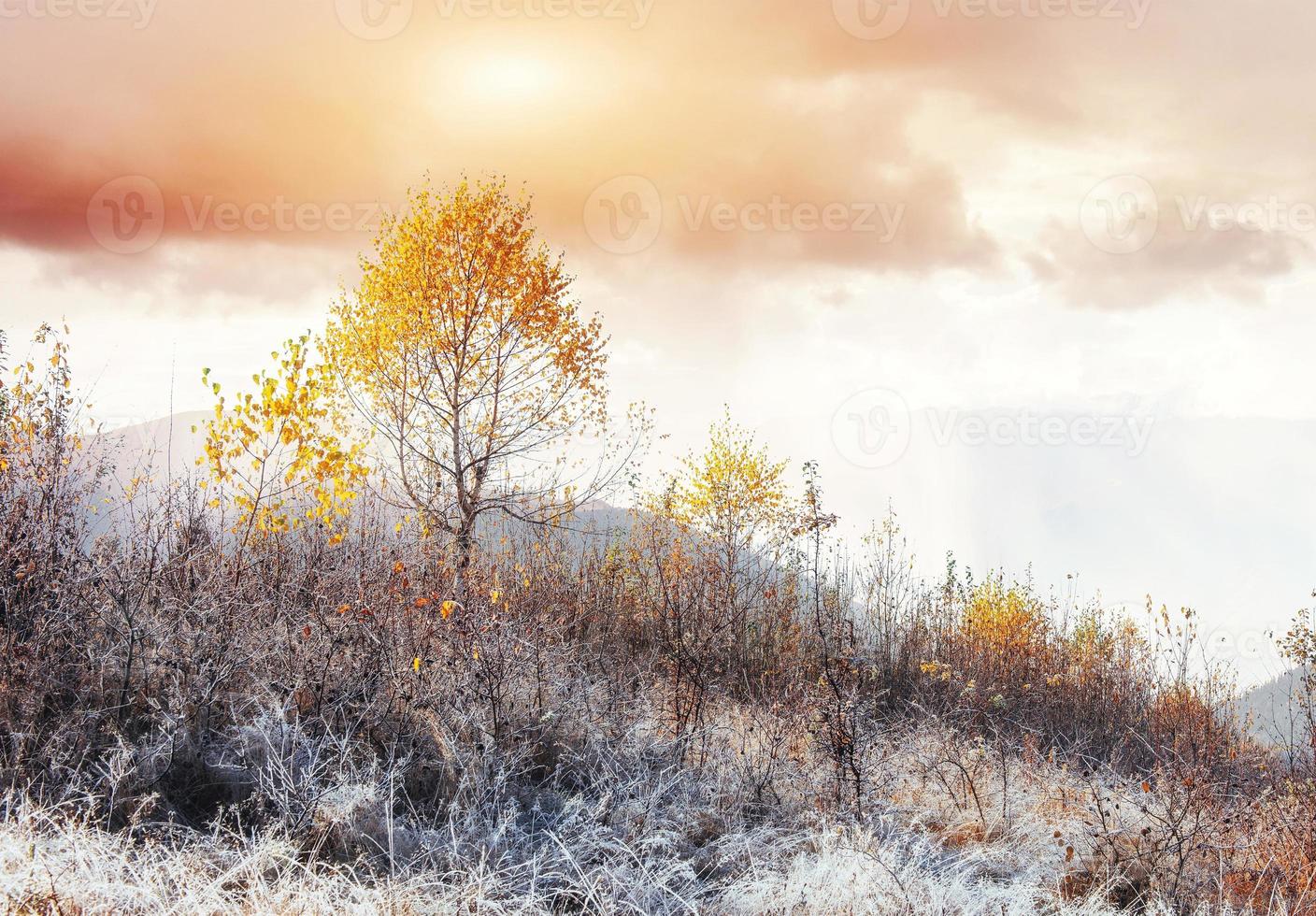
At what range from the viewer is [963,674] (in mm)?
11578

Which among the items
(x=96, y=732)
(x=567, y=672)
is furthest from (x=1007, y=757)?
(x=96, y=732)

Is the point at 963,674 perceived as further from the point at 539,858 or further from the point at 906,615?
the point at 539,858

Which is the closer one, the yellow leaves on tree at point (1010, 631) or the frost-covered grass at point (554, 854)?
the frost-covered grass at point (554, 854)

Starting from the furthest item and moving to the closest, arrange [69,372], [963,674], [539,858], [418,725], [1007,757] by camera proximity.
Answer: [963,674] → [1007,757] → [69,372] → [418,725] → [539,858]

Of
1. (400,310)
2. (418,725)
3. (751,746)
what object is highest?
(400,310)

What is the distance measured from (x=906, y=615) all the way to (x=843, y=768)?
7.11m

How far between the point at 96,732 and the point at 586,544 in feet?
25.4

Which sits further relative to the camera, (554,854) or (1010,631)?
(1010,631)

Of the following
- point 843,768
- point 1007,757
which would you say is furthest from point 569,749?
point 1007,757

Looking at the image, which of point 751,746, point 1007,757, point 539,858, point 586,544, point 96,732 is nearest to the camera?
point 539,858

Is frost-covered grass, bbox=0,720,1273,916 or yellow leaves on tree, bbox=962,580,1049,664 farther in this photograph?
yellow leaves on tree, bbox=962,580,1049,664

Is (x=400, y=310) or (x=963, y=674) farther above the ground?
(x=400, y=310)

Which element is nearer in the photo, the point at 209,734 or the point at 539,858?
the point at 539,858

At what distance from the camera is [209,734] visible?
5.12 meters
